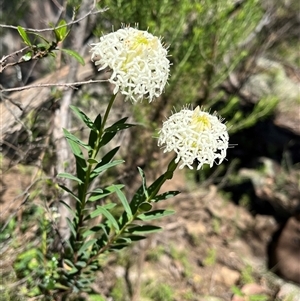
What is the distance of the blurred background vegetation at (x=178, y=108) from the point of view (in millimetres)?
2070

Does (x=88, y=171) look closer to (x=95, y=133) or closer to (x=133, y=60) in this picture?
(x=95, y=133)

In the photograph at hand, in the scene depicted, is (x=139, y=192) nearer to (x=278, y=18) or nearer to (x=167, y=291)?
(x=167, y=291)

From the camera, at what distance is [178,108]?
8.80ft

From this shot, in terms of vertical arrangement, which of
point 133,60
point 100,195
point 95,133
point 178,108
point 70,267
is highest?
point 133,60

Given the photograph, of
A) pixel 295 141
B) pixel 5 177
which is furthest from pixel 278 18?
pixel 5 177

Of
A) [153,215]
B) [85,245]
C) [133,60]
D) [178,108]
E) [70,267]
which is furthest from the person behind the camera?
[178,108]

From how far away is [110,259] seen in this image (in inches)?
118

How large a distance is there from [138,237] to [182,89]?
1.23 m

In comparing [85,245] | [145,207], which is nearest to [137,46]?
[145,207]

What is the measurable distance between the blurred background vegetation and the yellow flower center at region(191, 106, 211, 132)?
155mm

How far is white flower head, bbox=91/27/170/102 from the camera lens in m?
1.14

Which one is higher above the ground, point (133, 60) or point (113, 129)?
point (133, 60)

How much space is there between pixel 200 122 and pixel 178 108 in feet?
4.85

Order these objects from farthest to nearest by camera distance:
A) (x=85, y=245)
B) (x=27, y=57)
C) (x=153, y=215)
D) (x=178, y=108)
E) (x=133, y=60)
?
1. (x=178, y=108)
2. (x=85, y=245)
3. (x=153, y=215)
4. (x=27, y=57)
5. (x=133, y=60)
